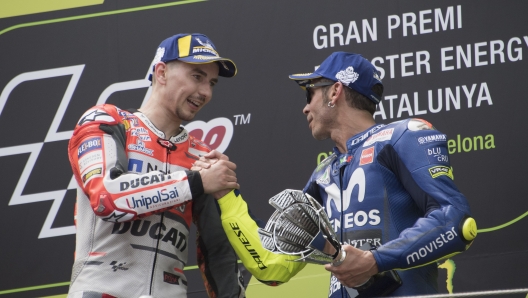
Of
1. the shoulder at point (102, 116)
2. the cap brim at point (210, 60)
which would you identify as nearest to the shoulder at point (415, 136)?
the cap brim at point (210, 60)

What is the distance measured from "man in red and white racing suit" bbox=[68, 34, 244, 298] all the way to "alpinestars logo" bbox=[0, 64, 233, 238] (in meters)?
0.77

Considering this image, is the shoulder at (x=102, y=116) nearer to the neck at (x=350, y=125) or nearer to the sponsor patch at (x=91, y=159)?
the sponsor patch at (x=91, y=159)

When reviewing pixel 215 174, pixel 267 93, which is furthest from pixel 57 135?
pixel 215 174

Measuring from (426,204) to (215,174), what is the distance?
2.10 feet

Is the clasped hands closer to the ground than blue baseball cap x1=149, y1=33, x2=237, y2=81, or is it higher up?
closer to the ground

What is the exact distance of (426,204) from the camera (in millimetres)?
2582

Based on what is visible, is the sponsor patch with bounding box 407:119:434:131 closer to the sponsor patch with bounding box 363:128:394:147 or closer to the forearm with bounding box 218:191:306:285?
the sponsor patch with bounding box 363:128:394:147

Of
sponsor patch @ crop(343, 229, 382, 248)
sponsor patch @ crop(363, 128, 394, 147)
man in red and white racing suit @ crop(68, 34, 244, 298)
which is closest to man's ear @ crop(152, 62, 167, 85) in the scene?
man in red and white racing suit @ crop(68, 34, 244, 298)

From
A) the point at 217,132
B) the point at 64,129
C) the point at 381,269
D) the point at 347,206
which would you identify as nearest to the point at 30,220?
the point at 64,129

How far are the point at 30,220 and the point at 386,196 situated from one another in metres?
1.88

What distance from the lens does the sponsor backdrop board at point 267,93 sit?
344 centimetres

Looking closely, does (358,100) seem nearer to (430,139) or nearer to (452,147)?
(430,139)

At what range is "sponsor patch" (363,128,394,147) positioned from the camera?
9.00 feet

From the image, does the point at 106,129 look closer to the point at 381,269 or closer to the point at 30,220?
the point at 381,269
